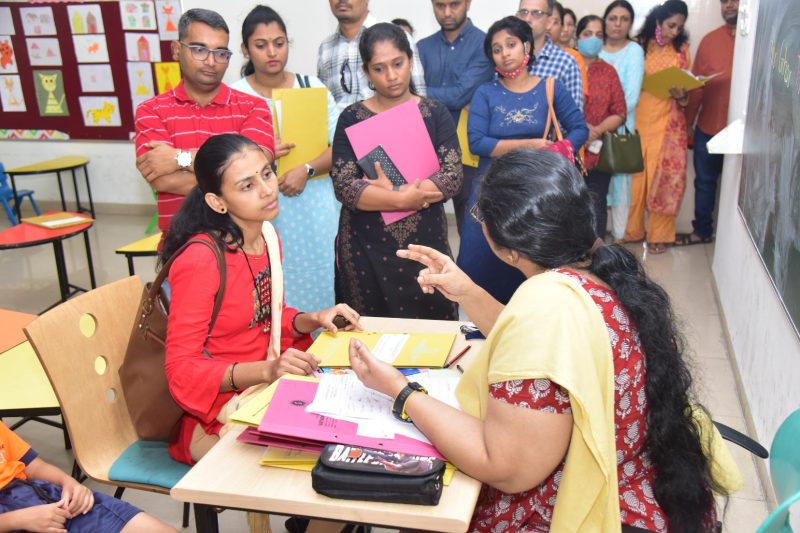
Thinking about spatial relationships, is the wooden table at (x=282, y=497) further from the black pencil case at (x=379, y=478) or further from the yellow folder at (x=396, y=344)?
the yellow folder at (x=396, y=344)

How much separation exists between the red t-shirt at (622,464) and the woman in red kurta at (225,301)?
1.88 feet

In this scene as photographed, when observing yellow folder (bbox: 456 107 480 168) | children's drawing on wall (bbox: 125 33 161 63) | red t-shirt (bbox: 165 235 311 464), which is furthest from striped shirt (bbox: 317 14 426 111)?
children's drawing on wall (bbox: 125 33 161 63)

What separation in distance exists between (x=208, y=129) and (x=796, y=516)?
2.28m

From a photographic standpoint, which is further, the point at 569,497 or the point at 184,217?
the point at 184,217

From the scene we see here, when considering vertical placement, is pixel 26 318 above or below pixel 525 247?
below

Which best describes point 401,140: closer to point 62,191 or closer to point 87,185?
point 87,185

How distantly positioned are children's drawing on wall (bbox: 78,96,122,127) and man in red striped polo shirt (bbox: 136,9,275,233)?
474 centimetres

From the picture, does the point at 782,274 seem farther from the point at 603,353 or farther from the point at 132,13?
the point at 132,13

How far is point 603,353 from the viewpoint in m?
1.25

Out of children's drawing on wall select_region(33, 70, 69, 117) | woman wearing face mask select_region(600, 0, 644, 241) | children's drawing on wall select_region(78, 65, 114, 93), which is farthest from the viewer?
children's drawing on wall select_region(33, 70, 69, 117)

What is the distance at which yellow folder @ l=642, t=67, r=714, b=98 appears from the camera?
16.0 feet

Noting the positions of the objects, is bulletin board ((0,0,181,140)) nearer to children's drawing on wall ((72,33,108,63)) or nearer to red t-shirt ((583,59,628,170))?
children's drawing on wall ((72,33,108,63))

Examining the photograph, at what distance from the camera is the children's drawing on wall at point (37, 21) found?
677 cm

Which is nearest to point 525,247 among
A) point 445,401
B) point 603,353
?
point 603,353
